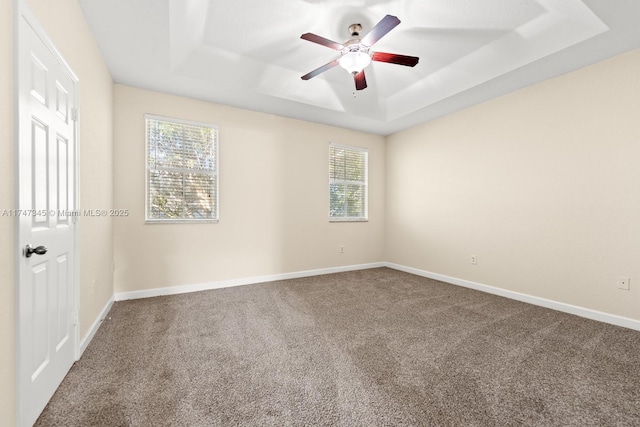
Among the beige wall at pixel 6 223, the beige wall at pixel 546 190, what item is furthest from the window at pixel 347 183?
the beige wall at pixel 6 223

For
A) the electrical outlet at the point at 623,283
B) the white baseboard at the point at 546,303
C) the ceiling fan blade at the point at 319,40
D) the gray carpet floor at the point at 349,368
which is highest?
the ceiling fan blade at the point at 319,40

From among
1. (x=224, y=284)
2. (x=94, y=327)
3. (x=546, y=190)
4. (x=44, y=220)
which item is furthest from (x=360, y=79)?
(x=94, y=327)

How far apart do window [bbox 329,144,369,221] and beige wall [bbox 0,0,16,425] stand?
12.7 ft

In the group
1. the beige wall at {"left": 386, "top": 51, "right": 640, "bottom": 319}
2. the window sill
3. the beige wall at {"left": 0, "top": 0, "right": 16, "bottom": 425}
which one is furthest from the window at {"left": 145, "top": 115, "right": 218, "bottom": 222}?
the beige wall at {"left": 386, "top": 51, "right": 640, "bottom": 319}

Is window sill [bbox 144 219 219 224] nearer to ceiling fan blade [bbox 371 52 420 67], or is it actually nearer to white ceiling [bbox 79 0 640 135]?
white ceiling [bbox 79 0 640 135]

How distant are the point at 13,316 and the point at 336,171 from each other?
4.17m

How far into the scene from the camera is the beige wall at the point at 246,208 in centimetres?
324

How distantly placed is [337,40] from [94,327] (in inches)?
141

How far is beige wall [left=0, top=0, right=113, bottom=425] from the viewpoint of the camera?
1137 mm

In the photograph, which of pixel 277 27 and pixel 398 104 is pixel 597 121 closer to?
pixel 398 104

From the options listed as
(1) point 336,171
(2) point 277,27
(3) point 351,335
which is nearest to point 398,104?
(1) point 336,171

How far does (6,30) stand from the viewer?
1.15m

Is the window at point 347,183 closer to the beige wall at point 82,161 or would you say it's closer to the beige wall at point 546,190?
the beige wall at point 546,190

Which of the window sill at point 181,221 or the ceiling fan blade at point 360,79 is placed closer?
the ceiling fan blade at point 360,79
